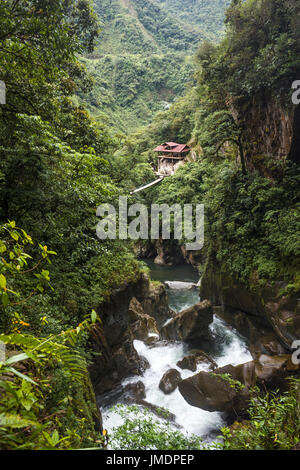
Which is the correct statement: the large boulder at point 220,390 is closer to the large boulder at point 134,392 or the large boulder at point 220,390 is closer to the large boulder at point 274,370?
the large boulder at point 274,370

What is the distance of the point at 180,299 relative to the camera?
15148 mm

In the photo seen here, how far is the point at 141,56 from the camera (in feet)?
198

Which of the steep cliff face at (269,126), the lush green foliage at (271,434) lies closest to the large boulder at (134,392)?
the lush green foliage at (271,434)

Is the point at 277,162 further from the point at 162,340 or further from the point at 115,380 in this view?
the point at 115,380

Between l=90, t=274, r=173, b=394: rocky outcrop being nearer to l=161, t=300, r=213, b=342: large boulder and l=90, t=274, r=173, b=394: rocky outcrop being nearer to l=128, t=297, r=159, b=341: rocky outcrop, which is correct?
l=128, t=297, r=159, b=341: rocky outcrop

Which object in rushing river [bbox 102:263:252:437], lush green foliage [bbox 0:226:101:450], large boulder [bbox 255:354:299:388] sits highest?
lush green foliage [bbox 0:226:101:450]

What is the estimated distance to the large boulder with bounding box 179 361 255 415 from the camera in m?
6.58

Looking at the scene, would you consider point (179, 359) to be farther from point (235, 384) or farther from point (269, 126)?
point (269, 126)

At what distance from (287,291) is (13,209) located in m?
7.76

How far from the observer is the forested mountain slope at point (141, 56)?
2031 inches

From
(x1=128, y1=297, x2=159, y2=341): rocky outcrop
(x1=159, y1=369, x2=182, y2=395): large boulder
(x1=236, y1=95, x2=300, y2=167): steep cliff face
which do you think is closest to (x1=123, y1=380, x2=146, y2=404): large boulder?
(x1=159, y1=369, x2=182, y2=395): large boulder

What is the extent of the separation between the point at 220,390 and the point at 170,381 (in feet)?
5.67

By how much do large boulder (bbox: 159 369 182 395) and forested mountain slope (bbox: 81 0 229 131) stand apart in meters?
44.0

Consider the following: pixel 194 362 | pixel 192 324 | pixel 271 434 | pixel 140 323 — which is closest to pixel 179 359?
pixel 194 362
